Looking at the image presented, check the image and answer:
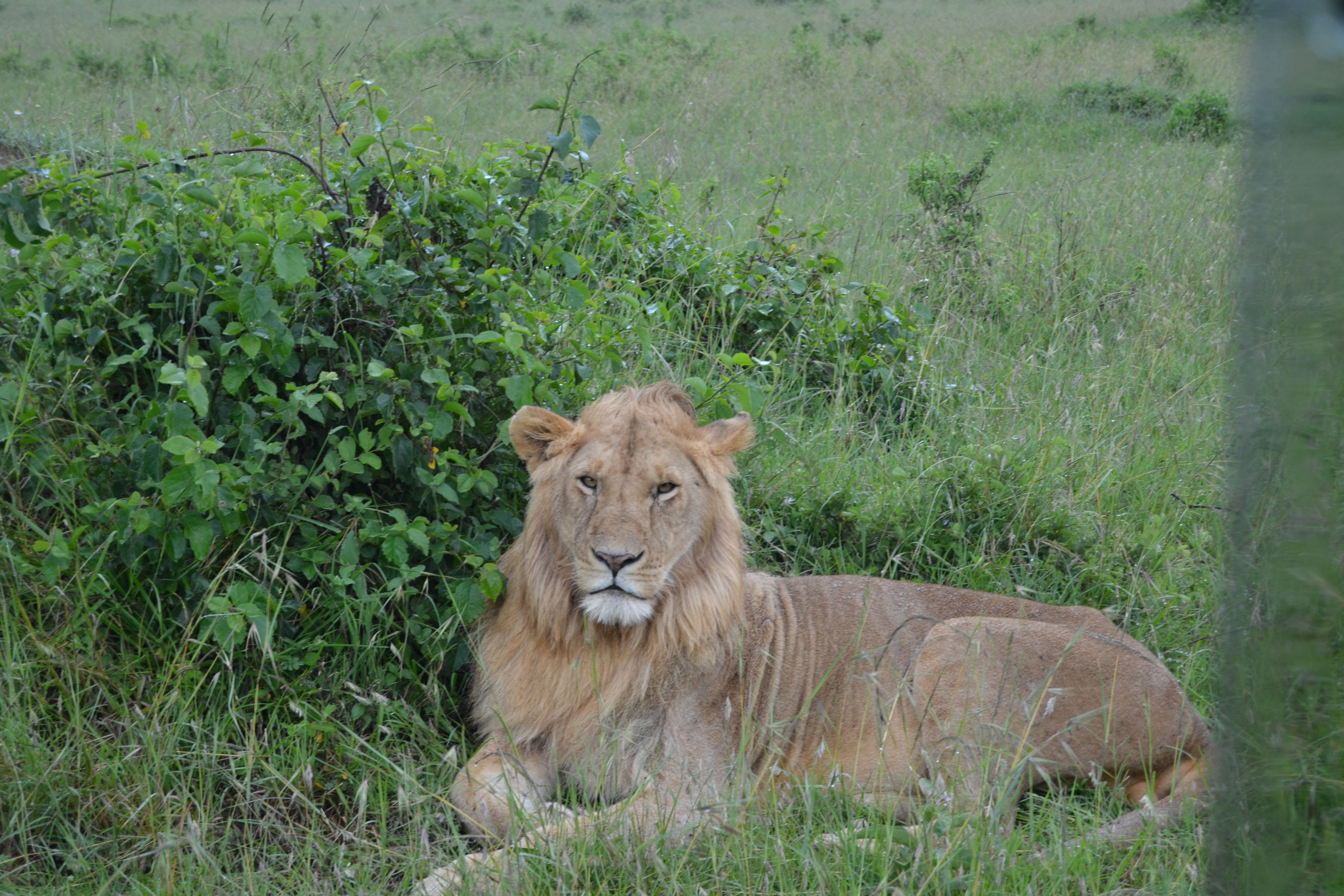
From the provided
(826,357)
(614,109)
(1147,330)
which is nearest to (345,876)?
(826,357)

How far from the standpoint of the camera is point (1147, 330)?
5973 mm

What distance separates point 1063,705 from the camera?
3.22m

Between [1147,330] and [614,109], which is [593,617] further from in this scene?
[614,109]

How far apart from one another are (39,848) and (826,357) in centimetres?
366

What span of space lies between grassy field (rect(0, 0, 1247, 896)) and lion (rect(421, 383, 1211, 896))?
19 centimetres

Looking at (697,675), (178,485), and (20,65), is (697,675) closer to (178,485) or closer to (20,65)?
(178,485)

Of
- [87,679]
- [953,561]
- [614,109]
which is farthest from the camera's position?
[614,109]

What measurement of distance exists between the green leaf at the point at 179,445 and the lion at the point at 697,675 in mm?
866

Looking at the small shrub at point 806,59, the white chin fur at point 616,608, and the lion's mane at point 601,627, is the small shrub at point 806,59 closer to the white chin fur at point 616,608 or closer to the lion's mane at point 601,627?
the lion's mane at point 601,627

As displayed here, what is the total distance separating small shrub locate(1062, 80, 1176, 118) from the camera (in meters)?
11.7

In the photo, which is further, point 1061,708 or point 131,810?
point 1061,708

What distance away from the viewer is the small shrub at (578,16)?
61.2ft

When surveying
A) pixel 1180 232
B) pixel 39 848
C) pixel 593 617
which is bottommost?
pixel 39 848

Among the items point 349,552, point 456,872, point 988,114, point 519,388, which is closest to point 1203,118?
point 988,114
